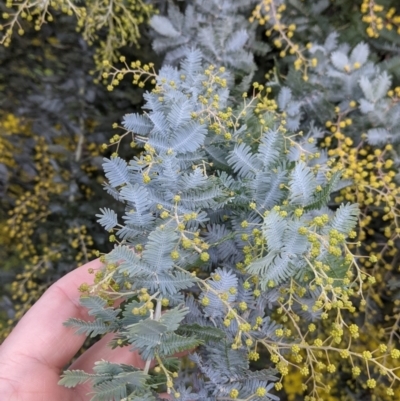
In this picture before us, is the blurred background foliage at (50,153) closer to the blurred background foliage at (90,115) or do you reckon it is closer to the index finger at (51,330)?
the blurred background foliage at (90,115)

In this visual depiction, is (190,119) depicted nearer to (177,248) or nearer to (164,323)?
(177,248)

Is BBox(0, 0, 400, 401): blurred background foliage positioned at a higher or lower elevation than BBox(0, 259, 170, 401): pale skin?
higher

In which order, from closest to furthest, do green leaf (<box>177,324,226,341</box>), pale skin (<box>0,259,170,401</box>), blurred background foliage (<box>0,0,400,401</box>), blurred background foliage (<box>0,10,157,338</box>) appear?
green leaf (<box>177,324,226,341</box>), pale skin (<box>0,259,170,401</box>), blurred background foliage (<box>0,0,400,401</box>), blurred background foliage (<box>0,10,157,338</box>)

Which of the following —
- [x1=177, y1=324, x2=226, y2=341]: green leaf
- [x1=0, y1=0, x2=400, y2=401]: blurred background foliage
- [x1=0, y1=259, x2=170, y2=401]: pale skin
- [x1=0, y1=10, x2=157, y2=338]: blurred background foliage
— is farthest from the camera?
[x1=0, y1=10, x2=157, y2=338]: blurred background foliage

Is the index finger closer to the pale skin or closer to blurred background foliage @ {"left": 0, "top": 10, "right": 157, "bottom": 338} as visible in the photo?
the pale skin

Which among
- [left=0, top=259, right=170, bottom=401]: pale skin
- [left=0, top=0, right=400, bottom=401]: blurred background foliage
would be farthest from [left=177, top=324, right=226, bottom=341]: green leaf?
[left=0, top=0, right=400, bottom=401]: blurred background foliage

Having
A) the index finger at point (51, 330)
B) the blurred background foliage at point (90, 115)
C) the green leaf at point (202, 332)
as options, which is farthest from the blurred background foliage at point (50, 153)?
the green leaf at point (202, 332)

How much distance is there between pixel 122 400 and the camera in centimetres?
83

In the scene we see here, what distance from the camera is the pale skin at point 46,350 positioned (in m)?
1.26

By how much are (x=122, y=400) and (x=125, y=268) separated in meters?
0.25

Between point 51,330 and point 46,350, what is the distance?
0.06 m

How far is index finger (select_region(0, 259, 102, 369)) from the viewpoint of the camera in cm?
131

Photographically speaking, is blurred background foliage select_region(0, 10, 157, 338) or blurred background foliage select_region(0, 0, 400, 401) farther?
blurred background foliage select_region(0, 10, 157, 338)

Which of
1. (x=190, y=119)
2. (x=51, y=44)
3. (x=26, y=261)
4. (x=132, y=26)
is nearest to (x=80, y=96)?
(x=51, y=44)
